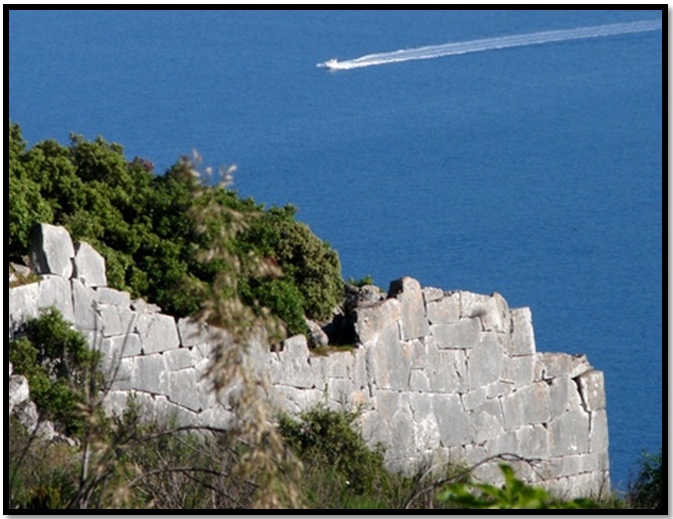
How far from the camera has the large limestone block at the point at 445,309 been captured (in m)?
17.0

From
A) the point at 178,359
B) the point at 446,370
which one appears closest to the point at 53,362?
the point at 178,359

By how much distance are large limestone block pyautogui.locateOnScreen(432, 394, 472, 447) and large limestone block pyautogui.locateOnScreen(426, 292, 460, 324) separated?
2.46 feet

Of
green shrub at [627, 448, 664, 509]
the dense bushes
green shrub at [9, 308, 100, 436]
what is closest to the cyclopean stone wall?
green shrub at [9, 308, 100, 436]

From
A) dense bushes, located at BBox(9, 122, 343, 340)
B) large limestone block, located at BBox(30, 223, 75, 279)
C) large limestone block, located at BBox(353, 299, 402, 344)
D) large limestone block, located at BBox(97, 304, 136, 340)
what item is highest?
dense bushes, located at BBox(9, 122, 343, 340)

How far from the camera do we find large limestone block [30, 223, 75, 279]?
48.2ft

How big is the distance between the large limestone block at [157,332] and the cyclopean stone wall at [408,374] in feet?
0.04

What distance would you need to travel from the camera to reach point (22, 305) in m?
14.4

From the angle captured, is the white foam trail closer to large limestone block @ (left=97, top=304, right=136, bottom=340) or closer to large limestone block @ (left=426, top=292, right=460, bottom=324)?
large limestone block @ (left=426, top=292, right=460, bottom=324)

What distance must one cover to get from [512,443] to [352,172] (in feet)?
50.4

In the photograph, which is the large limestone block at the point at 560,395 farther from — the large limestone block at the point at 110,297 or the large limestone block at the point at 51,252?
the large limestone block at the point at 51,252

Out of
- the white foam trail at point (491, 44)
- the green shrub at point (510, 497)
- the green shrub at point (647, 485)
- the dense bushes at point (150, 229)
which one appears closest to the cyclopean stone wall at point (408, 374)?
the dense bushes at point (150, 229)

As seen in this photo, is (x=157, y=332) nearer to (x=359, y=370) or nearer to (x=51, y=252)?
(x=51, y=252)

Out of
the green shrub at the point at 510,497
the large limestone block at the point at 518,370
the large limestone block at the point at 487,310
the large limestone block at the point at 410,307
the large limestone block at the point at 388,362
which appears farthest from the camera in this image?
the large limestone block at the point at 518,370

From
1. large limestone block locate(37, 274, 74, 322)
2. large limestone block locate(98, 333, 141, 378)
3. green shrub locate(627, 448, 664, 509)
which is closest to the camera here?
green shrub locate(627, 448, 664, 509)
